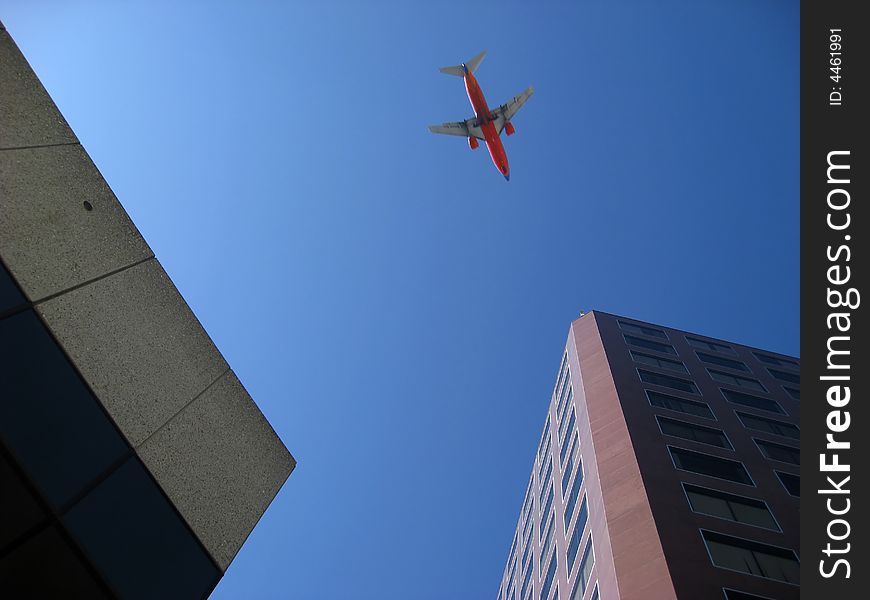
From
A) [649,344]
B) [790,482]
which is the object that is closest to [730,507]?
[790,482]

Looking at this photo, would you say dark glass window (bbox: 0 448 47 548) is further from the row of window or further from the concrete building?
the row of window

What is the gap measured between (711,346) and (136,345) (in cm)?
4657

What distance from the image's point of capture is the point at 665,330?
47469 mm

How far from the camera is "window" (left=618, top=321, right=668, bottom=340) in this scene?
45.4m

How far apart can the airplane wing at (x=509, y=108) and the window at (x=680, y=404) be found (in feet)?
69.9

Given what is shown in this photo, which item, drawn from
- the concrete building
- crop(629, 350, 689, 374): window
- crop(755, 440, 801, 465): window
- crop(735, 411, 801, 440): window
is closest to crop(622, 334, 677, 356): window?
crop(629, 350, 689, 374): window

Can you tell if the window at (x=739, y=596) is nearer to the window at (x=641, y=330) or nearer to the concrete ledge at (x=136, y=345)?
the concrete ledge at (x=136, y=345)

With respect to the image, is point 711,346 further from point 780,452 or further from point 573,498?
point 573,498

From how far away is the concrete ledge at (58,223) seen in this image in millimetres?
5883

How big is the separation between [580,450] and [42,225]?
30.4 metres

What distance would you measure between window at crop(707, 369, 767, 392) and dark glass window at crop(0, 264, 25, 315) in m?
40.6

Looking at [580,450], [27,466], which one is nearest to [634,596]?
[580,450]

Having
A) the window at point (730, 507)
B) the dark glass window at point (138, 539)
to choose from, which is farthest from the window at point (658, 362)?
the dark glass window at point (138, 539)

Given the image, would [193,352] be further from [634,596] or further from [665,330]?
[665,330]
